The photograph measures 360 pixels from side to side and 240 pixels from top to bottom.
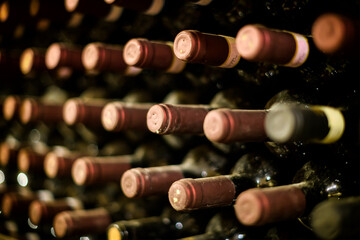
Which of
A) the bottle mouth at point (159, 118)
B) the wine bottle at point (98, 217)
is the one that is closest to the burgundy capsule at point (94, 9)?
the bottle mouth at point (159, 118)

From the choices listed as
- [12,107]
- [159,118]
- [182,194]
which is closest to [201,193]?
[182,194]

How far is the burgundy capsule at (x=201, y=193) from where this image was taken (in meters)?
0.54

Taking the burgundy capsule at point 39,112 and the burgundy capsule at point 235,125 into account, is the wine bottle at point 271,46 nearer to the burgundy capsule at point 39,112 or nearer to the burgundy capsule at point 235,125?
the burgundy capsule at point 235,125

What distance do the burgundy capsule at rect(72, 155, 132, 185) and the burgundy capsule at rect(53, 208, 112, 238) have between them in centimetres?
10

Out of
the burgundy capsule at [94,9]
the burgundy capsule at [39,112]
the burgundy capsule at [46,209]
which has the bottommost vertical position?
the burgundy capsule at [46,209]

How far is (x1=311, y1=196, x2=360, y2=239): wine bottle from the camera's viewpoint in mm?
375

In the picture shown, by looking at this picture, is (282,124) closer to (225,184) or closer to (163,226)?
(225,184)

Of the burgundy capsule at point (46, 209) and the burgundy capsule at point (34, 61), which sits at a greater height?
the burgundy capsule at point (34, 61)

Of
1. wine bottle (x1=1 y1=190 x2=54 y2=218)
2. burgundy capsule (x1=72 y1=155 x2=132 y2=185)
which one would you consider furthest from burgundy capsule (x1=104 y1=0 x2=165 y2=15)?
wine bottle (x1=1 y1=190 x2=54 y2=218)

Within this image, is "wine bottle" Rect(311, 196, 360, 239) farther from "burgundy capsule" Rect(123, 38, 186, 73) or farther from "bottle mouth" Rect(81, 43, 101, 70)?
"bottle mouth" Rect(81, 43, 101, 70)

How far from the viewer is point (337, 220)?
1.22ft

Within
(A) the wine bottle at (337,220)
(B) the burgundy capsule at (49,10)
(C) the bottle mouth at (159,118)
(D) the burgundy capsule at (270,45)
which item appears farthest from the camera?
(B) the burgundy capsule at (49,10)

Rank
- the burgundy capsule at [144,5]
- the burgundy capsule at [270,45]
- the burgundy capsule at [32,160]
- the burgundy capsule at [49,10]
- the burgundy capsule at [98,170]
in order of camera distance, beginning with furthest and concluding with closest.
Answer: the burgundy capsule at [32,160] < the burgundy capsule at [49,10] < the burgundy capsule at [98,170] < the burgundy capsule at [144,5] < the burgundy capsule at [270,45]

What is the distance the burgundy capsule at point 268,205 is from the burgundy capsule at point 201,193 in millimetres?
73
